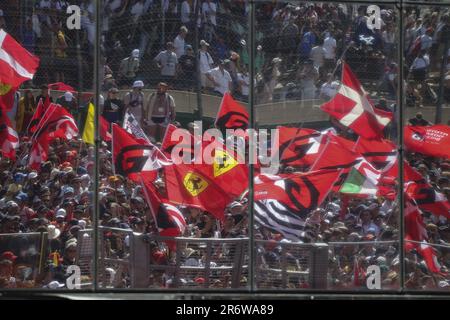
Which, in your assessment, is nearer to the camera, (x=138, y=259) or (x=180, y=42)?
(x=138, y=259)

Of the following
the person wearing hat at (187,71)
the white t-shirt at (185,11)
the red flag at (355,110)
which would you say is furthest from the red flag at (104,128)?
the red flag at (355,110)

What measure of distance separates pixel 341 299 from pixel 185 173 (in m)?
1.90

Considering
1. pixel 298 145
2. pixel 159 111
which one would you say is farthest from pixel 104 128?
pixel 298 145

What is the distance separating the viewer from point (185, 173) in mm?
13688

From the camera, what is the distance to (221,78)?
13.7m

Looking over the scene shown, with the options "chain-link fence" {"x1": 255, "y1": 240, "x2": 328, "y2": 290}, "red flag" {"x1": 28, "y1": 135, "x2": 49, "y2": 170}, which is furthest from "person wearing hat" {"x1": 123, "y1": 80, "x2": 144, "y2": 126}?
"chain-link fence" {"x1": 255, "y1": 240, "x2": 328, "y2": 290}

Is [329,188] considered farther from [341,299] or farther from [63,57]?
[63,57]

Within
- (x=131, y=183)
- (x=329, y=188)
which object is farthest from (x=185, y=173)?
(x=329, y=188)

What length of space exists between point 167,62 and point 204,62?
36 centimetres

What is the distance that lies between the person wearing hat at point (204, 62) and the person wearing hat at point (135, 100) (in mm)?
583

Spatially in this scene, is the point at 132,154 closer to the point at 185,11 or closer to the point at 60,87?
the point at 60,87

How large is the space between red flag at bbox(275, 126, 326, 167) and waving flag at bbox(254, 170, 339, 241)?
0.14 meters

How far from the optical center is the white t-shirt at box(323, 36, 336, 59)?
45.8 feet

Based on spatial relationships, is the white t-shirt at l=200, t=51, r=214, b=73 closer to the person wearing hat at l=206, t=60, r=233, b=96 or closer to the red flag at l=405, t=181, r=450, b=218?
the person wearing hat at l=206, t=60, r=233, b=96
